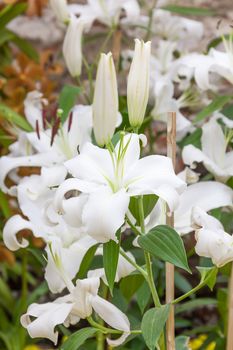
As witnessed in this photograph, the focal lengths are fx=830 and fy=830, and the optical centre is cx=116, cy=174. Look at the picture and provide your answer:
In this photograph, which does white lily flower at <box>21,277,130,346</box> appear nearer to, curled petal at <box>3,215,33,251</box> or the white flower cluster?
the white flower cluster

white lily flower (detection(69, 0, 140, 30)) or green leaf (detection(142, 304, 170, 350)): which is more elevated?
white lily flower (detection(69, 0, 140, 30))

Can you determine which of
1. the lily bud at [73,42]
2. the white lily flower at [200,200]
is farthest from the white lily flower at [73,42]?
the white lily flower at [200,200]

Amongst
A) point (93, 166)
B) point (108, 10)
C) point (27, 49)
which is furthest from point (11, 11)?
point (93, 166)

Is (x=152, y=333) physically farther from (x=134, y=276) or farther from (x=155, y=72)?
(x=155, y=72)

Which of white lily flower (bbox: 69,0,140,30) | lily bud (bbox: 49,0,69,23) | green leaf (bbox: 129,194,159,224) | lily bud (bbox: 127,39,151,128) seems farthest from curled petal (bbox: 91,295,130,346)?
white lily flower (bbox: 69,0,140,30)

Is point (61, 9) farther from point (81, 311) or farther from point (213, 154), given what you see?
point (81, 311)

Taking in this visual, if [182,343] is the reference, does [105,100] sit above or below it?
above

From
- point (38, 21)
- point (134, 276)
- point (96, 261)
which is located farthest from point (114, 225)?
point (38, 21)
